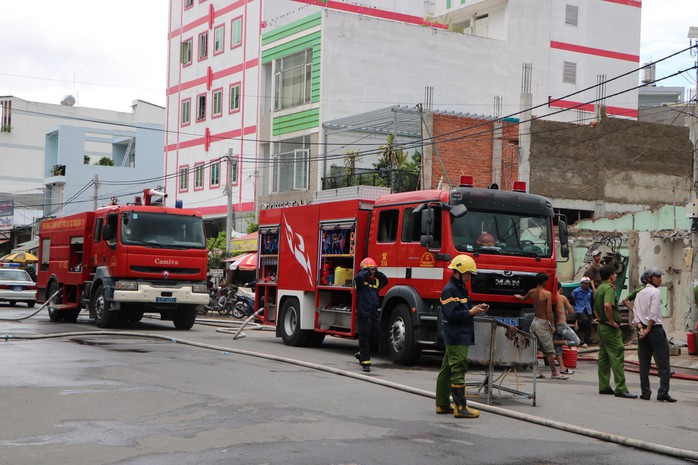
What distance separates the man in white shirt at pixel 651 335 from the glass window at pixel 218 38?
1559 inches

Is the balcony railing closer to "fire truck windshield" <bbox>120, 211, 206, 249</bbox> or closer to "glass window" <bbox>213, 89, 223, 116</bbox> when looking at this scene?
"fire truck windshield" <bbox>120, 211, 206, 249</bbox>

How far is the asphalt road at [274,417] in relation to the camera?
833cm

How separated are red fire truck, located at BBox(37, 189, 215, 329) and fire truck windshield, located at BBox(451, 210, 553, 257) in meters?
9.36

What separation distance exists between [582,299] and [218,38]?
34.2 m

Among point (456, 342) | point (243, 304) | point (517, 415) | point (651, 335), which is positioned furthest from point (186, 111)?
point (517, 415)

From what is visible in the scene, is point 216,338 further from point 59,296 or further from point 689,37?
point 689,37

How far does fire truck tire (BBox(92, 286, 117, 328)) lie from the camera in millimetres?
23484

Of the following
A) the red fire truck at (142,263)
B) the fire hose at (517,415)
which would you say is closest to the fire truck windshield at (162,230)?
the red fire truck at (142,263)

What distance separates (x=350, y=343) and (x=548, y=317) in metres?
7.37

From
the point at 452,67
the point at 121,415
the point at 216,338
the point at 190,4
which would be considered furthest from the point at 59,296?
the point at 190,4

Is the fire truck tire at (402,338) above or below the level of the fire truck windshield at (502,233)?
below

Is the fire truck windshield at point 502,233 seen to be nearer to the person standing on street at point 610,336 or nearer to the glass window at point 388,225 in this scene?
the glass window at point 388,225

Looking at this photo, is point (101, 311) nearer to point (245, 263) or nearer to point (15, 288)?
point (245, 263)

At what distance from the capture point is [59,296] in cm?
2684
